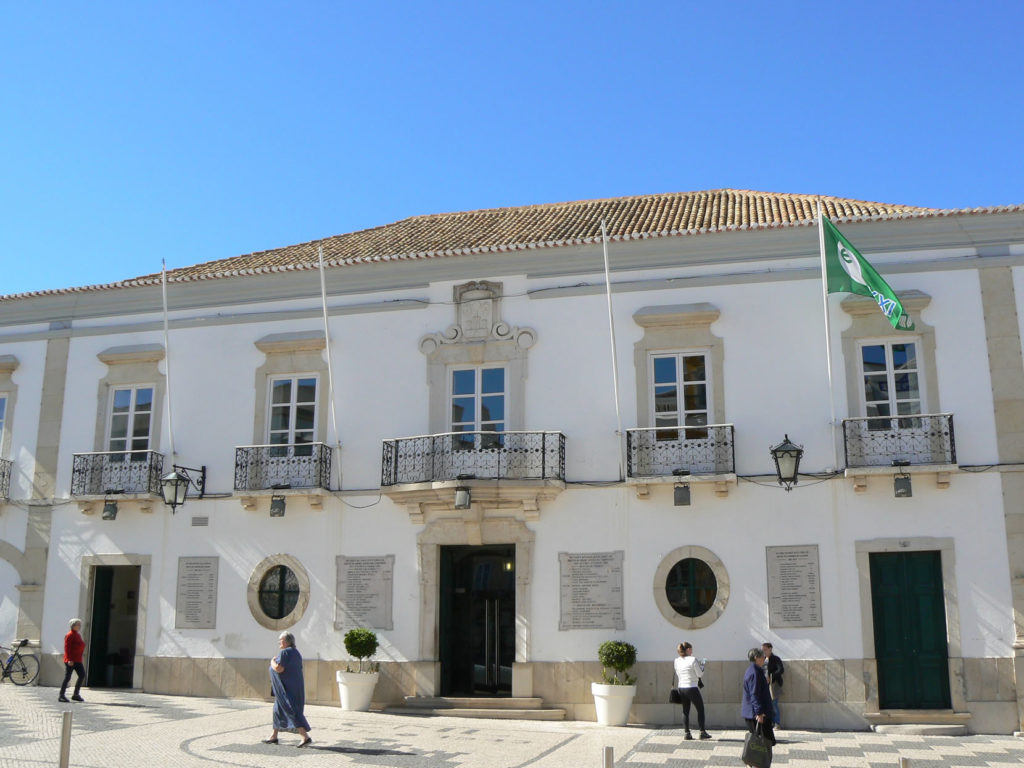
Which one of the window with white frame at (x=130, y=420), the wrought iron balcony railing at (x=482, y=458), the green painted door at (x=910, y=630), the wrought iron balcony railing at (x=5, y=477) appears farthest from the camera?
the wrought iron balcony railing at (x=5, y=477)

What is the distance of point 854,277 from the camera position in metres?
13.0

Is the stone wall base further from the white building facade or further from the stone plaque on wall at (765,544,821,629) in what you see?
the stone plaque on wall at (765,544,821,629)

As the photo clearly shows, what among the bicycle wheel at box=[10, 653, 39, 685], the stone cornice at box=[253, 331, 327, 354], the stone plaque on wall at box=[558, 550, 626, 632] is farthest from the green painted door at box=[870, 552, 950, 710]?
the bicycle wheel at box=[10, 653, 39, 685]

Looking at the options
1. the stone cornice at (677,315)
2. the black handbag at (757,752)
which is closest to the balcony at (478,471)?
the stone cornice at (677,315)

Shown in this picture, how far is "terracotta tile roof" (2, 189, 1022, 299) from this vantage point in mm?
15133

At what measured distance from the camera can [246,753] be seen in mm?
10297

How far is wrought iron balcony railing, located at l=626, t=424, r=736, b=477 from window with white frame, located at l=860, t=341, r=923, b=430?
1920 millimetres

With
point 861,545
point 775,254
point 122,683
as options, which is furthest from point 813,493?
point 122,683

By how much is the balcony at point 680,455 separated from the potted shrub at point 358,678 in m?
4.24

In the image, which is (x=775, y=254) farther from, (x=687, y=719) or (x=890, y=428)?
(x=687, y=719)

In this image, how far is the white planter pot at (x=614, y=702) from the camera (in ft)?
43.0

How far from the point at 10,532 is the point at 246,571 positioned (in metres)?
4.26

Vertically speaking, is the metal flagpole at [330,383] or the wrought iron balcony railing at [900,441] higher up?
the metal flagpole at [330,383]

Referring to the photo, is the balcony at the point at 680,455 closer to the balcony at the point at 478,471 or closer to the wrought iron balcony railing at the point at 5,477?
the balcony at the point at 478,471
